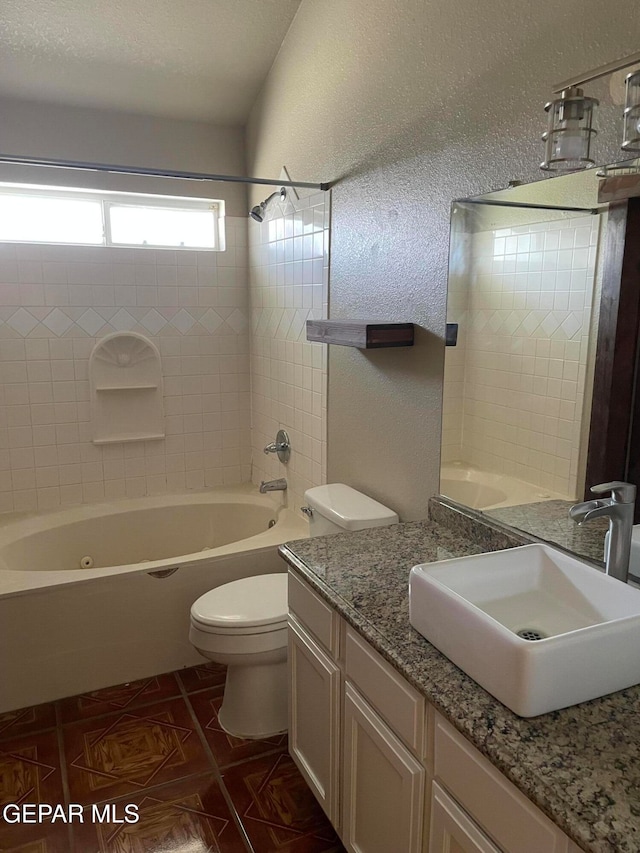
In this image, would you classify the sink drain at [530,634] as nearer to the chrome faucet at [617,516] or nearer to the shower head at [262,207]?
the chrome faucet at [617,516]

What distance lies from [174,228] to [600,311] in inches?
104

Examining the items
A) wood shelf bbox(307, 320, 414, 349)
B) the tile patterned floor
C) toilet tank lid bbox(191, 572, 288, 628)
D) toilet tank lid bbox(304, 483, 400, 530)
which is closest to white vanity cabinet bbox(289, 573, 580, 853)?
the tile patterned floor

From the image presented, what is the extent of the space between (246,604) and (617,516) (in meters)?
1.38

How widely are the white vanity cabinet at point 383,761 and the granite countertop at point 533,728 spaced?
0.06m

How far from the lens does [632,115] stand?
1293 mm

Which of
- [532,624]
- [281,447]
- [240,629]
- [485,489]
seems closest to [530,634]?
[532,624]

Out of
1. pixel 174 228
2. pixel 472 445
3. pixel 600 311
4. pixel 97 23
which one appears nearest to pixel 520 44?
pixel 600 311

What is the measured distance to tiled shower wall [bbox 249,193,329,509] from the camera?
281 cm

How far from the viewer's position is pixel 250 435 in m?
3.81

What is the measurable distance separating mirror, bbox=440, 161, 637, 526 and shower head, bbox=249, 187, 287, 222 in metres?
1.37

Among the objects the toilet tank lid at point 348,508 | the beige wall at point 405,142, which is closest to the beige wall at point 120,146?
the beige wall at point 405,142

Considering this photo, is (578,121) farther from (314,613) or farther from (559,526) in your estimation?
(314,613)

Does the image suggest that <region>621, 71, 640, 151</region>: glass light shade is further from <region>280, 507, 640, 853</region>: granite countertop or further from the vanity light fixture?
<region>280, 507, 640, 853</region>: granite countertop

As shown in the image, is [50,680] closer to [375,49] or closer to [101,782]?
[101,782]
